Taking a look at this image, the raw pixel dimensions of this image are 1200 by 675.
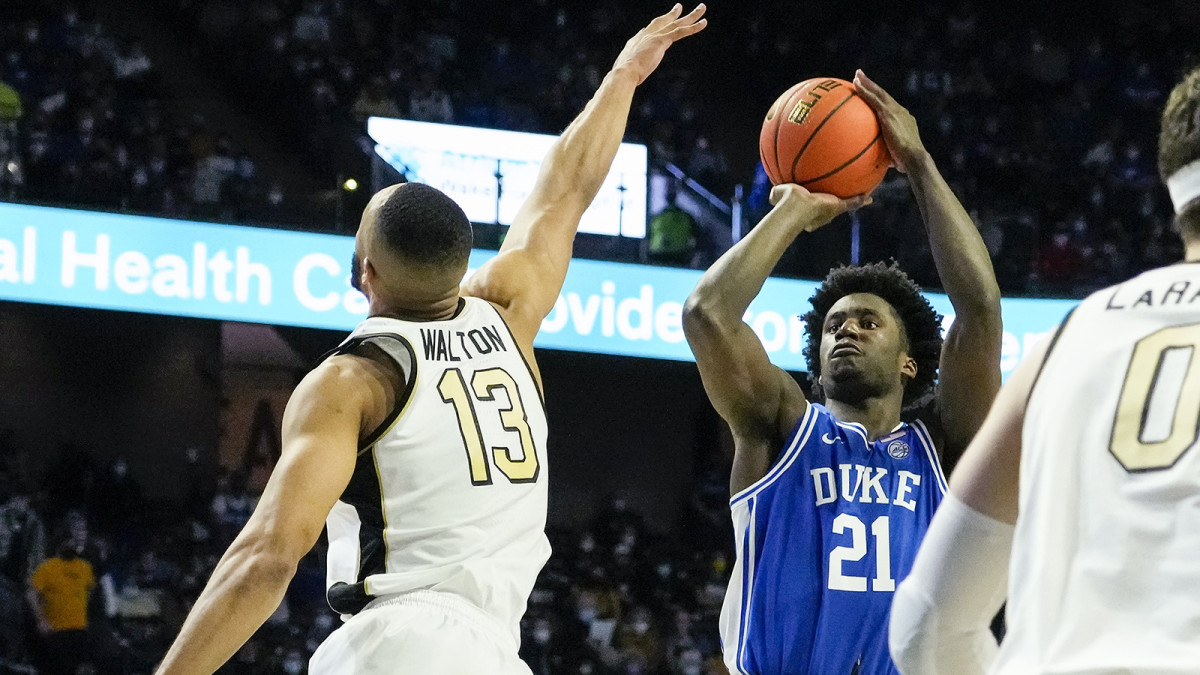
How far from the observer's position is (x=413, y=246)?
3301 mm

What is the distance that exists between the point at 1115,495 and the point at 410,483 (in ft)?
6.07

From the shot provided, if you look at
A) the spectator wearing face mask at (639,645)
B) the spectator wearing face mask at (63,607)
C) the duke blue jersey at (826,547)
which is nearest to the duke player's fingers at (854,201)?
the duke blue jersey at (826,547)

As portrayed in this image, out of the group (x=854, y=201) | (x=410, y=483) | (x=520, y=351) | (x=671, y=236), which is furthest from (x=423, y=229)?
(x=671, y=236)

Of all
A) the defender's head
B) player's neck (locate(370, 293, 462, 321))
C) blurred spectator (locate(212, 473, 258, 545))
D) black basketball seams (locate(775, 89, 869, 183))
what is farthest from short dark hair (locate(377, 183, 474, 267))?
blurred spectator (locate(212, 473, 258, 545))

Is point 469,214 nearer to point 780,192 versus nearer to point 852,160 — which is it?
point 780,192

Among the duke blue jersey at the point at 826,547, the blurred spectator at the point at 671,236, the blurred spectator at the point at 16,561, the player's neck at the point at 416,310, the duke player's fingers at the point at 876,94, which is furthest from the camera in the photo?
the blurred spectator at the point at 671,236

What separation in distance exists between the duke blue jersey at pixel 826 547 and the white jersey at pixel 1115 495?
6.39ft

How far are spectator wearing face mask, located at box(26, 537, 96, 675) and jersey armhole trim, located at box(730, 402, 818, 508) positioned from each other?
7.37m

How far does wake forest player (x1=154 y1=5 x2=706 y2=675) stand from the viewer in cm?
288

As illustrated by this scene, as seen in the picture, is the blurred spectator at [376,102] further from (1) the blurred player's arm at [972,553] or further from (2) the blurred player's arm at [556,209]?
(1) the blurred player's arm at [972,553]

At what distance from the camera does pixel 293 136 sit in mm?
13352

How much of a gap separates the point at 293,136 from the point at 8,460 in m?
3.88

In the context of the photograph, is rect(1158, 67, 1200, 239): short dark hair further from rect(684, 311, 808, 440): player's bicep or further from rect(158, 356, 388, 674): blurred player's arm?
rect(684, 311, 808, 440): player's bicep

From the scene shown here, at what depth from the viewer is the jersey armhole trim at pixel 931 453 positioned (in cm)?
389
